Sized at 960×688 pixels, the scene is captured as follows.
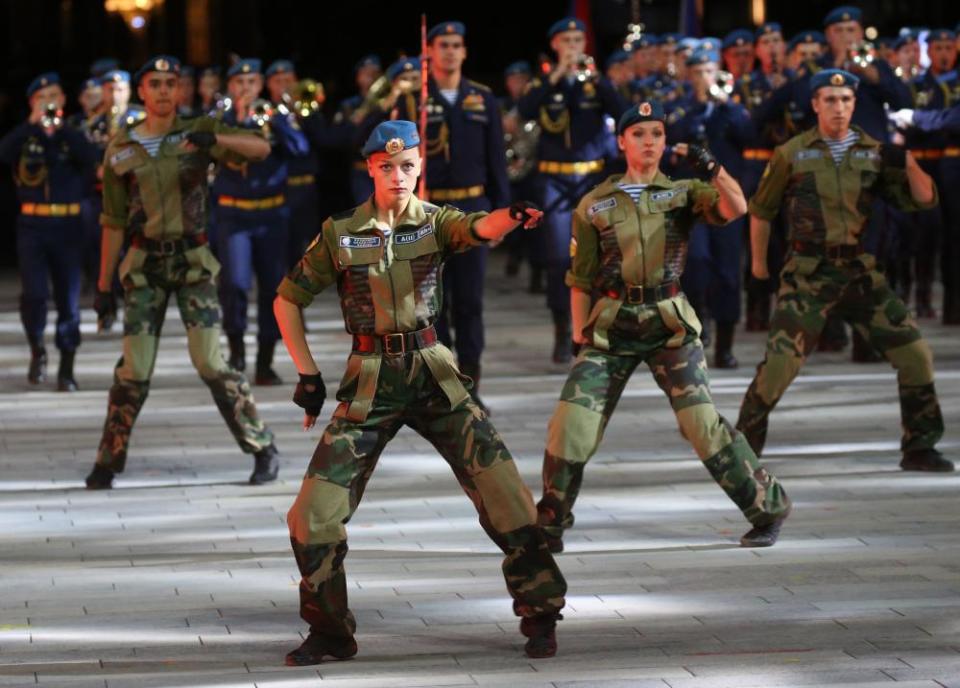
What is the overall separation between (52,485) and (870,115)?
628cm

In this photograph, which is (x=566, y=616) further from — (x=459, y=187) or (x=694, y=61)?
(x=694, y=61)

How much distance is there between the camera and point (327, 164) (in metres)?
27.9

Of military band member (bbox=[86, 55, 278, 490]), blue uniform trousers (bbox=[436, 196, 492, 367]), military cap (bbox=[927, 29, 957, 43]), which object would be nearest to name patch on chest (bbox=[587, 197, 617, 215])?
military band member (bbox=[86, 55, 278, 490])

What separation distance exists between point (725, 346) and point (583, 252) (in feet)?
19.6

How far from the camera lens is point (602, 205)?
8609 millimetres

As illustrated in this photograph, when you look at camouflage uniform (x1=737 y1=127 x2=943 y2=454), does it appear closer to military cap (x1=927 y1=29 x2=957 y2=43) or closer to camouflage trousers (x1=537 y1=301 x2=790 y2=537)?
camouflage trousers (x1=537 y1=301 x2=790 y2=537)

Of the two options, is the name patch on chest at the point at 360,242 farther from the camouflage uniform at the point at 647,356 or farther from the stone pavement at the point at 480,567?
the camouflage uniform at the point at 647,356

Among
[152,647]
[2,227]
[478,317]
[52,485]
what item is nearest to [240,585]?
[152,647]

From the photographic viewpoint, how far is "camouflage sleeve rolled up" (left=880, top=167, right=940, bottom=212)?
9.80m

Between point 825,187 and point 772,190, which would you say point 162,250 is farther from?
point 825,187

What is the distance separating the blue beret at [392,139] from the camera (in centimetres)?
697

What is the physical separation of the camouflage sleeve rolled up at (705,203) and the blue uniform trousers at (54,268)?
689 cm

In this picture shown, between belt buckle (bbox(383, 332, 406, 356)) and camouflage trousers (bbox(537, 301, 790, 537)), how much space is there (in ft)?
5.23

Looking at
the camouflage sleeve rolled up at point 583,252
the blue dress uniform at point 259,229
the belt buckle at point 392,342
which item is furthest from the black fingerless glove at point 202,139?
the blue dress uniform at point 259,229
